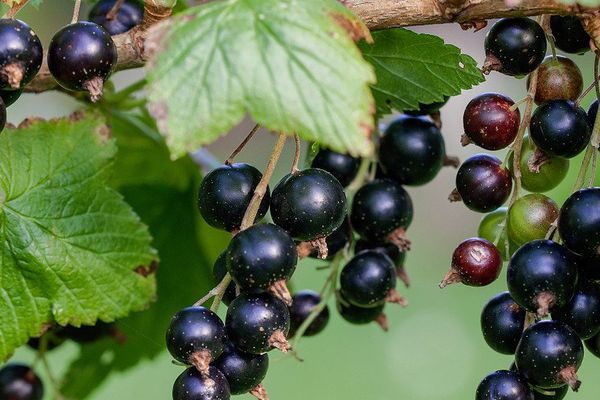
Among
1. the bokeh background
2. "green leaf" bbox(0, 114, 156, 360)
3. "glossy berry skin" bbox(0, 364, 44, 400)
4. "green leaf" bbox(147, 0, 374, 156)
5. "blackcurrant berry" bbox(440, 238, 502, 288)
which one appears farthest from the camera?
the bokeh background

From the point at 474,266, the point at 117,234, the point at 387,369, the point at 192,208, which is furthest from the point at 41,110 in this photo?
the point at 474,266

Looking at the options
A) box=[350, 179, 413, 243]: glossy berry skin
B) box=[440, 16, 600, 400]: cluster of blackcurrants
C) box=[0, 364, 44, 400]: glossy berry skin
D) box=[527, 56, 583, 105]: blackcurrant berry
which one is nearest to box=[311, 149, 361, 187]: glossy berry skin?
box=[350, 179, 413, 243]: glossy berry skin

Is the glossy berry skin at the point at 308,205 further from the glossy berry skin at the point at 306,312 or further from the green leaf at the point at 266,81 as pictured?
the glossy berry skin at the point at 306,312

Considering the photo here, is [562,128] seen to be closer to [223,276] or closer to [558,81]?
[558,81]

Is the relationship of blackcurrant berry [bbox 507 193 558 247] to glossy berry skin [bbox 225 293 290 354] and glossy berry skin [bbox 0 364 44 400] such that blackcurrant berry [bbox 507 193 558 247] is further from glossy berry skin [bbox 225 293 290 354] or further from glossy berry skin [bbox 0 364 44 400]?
glossy berry skin [bbox 0 364 44 400]

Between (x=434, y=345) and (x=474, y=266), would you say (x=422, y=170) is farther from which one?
(x=434, y=345)

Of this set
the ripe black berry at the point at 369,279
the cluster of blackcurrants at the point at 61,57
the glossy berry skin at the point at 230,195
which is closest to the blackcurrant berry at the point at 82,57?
the cluster of blackcurrants at the point at 61,57
